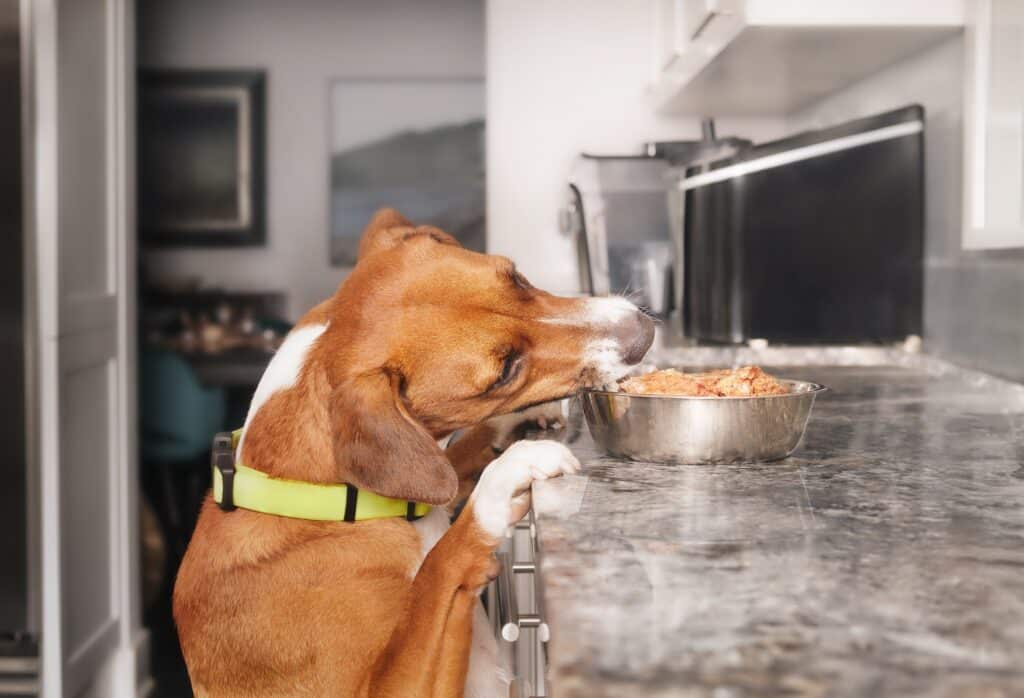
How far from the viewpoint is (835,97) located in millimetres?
2707

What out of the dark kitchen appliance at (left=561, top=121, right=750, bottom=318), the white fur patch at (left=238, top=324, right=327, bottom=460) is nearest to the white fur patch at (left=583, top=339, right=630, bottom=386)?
the white fur patch at (left=238, top=324, right=327, bottom=460)

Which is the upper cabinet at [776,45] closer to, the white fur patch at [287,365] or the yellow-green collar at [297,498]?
the white fur patch at [287,365]

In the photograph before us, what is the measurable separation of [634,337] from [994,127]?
2.48 feet

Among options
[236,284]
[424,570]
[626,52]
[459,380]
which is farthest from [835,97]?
[236,284]

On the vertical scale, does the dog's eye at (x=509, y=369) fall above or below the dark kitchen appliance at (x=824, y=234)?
below

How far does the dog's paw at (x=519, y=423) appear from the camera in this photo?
4.66 ft

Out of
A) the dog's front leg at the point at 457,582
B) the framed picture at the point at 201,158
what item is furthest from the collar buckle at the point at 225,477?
the framed picture at the point at 201,158

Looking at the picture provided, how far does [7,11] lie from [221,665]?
182 centimetres

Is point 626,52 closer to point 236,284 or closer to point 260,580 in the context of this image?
point 260,580

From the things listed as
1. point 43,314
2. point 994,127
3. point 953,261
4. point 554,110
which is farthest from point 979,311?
point 43,314

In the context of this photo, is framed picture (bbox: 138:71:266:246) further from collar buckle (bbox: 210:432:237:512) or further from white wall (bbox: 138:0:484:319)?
collar buckle (bbox: 210:432:237:512)

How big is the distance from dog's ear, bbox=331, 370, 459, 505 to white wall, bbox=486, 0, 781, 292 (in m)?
2.16

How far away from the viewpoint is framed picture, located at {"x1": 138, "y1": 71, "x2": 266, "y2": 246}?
5797 millimetres

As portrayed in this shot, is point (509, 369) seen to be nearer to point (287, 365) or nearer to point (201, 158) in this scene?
point (287, 365)
